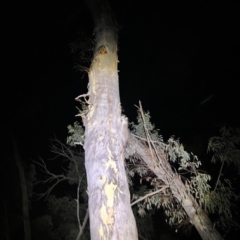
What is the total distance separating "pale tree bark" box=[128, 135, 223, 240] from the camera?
5195 millimetres

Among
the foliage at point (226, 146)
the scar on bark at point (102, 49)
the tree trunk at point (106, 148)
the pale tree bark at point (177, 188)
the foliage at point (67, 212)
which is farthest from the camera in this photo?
the foliage at point (67, 212)

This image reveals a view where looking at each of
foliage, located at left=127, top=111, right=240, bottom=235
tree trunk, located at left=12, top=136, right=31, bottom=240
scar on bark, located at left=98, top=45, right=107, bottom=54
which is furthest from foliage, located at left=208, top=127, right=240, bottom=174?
tree trunk, located at left=12, top=136, right=31, bottom=240

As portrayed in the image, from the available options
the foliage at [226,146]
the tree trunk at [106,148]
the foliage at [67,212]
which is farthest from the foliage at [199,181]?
the foliage at [67,212]

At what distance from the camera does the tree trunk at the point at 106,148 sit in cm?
292

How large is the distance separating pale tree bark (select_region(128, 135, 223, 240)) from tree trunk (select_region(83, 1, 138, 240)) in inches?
61.7

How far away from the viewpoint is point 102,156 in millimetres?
3230

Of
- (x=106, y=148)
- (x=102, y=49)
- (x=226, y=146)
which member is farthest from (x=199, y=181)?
(x=102, y=49)

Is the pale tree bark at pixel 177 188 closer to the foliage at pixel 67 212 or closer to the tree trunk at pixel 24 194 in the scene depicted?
the foliage at pixel 67 212

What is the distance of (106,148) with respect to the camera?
330 centimetres

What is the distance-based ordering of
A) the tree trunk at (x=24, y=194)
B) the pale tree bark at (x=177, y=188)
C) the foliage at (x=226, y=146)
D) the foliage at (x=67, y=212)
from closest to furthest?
the pale tree bark at (x=177, y=188) → the foliage at (x=226, y=146) → the tree trunk at (x=24, y=194) → the foliage at (x=67, y=212)

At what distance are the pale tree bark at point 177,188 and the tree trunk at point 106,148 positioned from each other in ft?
5.14

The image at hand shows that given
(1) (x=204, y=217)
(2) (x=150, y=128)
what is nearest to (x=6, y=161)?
(2) (x=150, y=128)

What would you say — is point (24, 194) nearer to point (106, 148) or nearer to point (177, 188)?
point (177, 188)

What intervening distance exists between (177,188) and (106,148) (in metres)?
2.47
